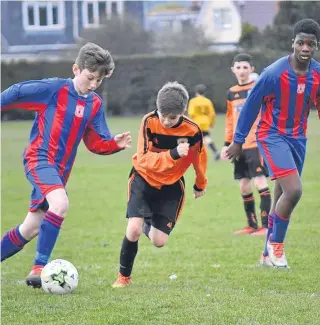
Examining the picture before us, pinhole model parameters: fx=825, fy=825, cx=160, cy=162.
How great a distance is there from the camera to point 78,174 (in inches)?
711

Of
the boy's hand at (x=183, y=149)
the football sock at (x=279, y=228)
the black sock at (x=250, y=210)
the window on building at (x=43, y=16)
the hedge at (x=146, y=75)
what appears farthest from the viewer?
the window on building at (x=43, y=16)

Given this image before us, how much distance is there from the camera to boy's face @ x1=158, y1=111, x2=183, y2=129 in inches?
260

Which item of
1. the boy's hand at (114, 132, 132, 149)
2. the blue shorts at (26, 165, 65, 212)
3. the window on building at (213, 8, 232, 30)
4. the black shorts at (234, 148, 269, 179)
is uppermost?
the boy's hand at (114, 132, 132, 149)

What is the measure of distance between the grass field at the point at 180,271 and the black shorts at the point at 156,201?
22.0 inches

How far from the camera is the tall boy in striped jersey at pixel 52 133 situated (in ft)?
21.9

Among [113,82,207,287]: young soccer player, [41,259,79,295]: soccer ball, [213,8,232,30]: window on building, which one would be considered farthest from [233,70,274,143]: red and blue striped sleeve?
[213,8,232,30]: window on building

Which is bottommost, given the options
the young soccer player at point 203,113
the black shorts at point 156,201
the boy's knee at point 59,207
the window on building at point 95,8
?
the window on building at point 95,8

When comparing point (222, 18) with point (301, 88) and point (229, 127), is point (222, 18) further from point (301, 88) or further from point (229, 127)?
point (301, 88)

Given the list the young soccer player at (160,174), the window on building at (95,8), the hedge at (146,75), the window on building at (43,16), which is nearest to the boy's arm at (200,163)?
the young soccer player at (160,174)

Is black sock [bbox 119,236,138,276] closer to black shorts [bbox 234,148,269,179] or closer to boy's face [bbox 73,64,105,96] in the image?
boy's face [bbox 73,64,105,96]

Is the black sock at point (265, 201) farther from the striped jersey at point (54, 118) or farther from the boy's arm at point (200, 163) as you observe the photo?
the striped jersey at point (54, 118)

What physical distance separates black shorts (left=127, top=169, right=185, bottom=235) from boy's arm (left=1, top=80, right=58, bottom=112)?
Result: 0.98 m

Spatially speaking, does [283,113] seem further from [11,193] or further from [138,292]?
[11,193]

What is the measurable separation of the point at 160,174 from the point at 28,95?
1269 mm
